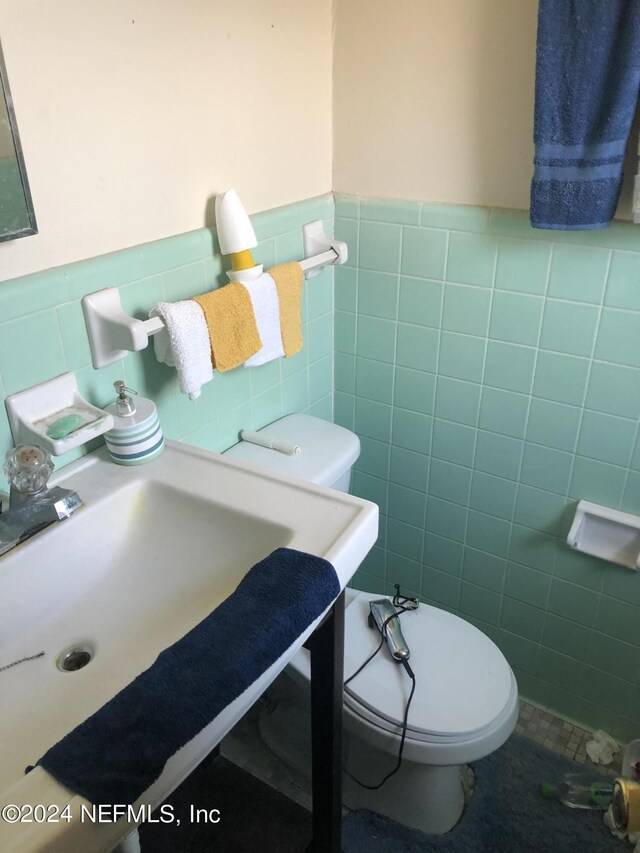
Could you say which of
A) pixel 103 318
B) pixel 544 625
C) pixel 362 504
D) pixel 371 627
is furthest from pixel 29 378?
pixel 544 625

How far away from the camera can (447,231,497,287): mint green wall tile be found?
1.40 m

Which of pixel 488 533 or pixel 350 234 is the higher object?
pixel 350 234

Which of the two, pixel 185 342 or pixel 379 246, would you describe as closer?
pixel 185 342

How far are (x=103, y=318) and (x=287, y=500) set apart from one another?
0.40 m

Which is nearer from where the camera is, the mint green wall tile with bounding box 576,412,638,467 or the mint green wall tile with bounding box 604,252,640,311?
the mint green wall tile with bounding box 604,252,640,311

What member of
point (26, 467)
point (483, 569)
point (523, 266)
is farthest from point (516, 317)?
point (26, 467)

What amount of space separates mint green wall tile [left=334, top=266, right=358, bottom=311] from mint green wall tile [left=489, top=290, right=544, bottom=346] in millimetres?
344

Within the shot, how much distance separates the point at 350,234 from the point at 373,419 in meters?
0.47

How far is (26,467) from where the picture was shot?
3.04ft

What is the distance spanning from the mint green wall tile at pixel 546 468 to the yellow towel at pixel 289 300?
1.98ft

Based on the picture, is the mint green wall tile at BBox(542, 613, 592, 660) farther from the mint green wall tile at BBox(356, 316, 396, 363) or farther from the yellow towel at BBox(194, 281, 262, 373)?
the yellow towel at BBox(194, 281, 262, 373)

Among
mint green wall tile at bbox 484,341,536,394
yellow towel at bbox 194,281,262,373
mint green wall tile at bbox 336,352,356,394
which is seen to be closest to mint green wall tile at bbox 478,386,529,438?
mint green wall tile at bbox 484,341,536,394

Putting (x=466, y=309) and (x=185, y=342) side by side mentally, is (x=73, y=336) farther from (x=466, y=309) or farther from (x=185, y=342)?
(x=466, y=309)

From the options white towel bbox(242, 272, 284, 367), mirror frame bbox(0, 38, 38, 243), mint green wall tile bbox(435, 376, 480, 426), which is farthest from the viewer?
mint green wall tile bbox(435, 376, 480, 426)
